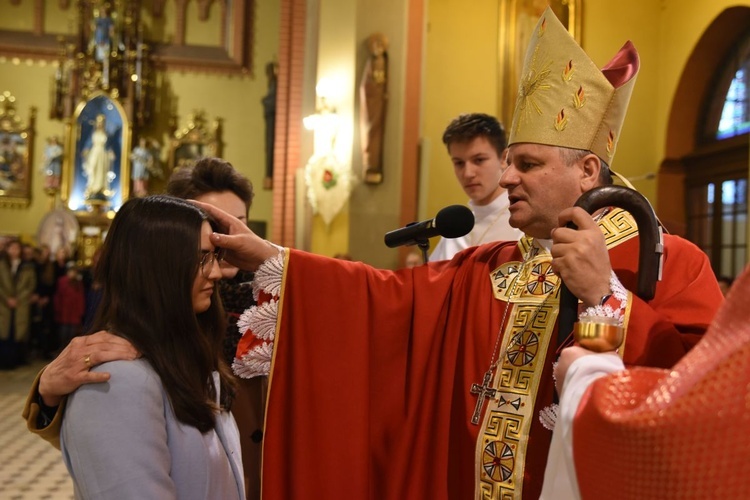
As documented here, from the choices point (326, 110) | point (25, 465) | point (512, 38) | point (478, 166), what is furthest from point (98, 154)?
point (478, 166)

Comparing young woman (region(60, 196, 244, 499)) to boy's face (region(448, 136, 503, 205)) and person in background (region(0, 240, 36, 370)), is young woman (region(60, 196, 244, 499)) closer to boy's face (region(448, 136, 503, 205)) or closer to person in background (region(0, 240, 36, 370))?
boy's face (region(448, 136, 503, 205))

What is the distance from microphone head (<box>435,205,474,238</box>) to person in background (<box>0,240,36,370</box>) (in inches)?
340

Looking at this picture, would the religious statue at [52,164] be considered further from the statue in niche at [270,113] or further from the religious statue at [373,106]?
the religious statue at [373,106]

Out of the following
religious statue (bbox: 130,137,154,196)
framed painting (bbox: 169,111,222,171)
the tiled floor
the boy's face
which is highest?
framed painting (bbox: 169,111,222,171)

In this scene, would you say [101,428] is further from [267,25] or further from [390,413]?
[267,25]

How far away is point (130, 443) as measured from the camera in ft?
4.45

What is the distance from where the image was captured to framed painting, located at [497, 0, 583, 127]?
9719 mm

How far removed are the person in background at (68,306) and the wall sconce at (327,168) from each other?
364 centimetres

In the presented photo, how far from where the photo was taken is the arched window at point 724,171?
8.65 m

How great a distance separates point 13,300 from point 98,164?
4.19 m

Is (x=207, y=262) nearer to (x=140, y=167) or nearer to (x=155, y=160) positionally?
(x=140, y=167)

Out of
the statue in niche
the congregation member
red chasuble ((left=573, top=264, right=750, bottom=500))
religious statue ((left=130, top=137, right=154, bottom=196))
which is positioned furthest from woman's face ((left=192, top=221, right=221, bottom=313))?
religious statue ((left=130, top=137, right=154, bottom=196))

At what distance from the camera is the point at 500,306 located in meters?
2.01

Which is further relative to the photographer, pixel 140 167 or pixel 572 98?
pixel 140 167
